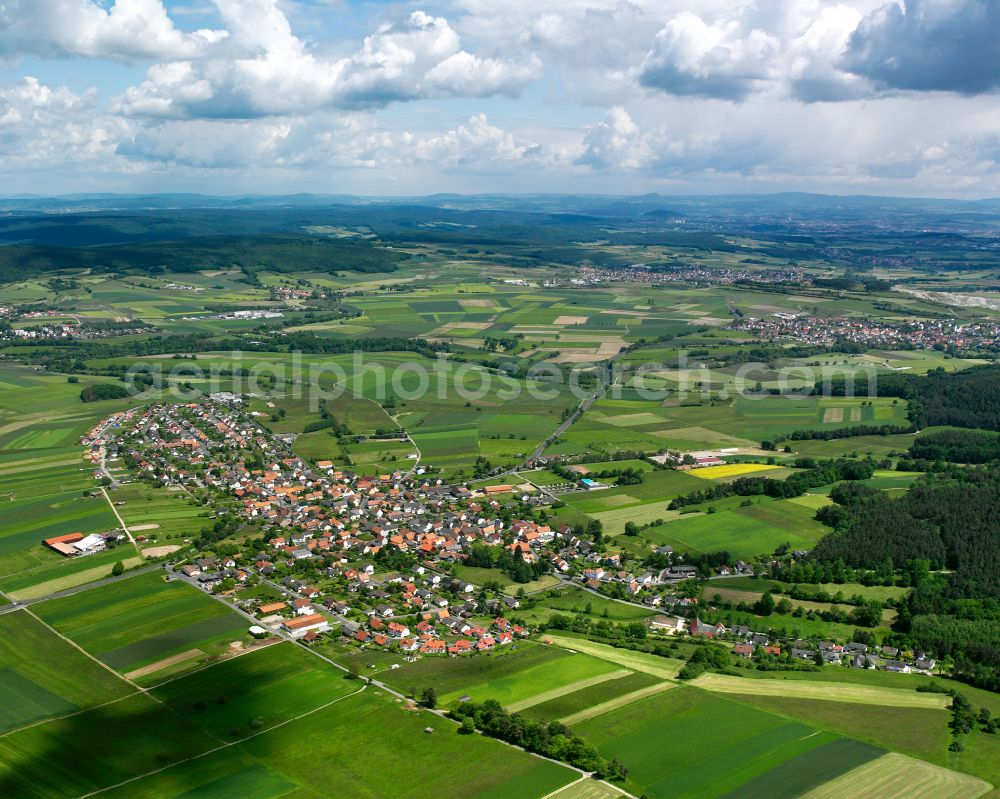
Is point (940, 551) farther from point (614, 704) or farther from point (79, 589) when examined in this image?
point (79, 589)

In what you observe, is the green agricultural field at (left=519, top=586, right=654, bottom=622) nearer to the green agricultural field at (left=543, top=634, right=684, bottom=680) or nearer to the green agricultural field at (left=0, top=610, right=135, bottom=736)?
the green agricultural field at (left=543, top=634, right=684, bottom=680)

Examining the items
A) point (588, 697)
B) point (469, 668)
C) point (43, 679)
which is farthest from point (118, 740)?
point (588, 697)

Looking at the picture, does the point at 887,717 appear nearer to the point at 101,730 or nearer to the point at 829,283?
the point at 101,730

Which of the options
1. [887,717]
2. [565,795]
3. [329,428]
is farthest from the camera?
[329,428]

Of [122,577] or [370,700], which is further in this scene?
[122,577]

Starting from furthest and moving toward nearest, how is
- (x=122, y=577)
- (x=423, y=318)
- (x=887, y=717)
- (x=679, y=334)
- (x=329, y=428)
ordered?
(x=423, y=318) → (x=679, y=334) → (x=329, y=428) → (x=122, y=577) → (x=887, y=717)

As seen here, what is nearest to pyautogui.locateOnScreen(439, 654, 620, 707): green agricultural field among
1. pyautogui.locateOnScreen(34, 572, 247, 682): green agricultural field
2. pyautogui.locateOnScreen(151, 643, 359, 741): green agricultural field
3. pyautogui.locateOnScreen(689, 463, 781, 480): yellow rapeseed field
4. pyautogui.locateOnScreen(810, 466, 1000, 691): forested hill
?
pyautogui.locateOnScreen(151, 643, 359, 741): green agricultural field

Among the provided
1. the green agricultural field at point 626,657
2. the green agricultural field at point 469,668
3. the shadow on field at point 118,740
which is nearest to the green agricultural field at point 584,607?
the green agricultural field at point 626,657

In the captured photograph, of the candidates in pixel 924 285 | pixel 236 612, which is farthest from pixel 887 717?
pixel 924 285
